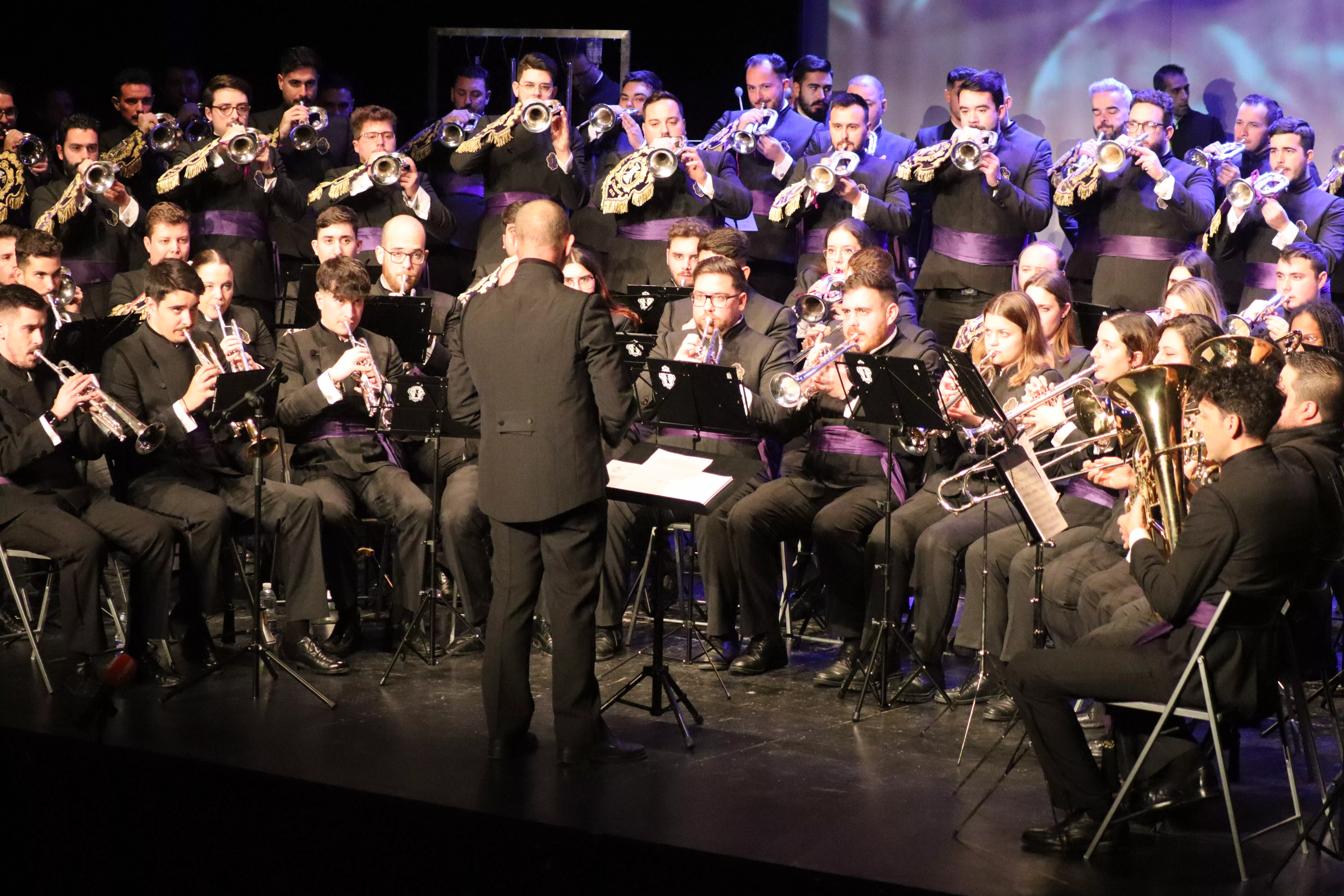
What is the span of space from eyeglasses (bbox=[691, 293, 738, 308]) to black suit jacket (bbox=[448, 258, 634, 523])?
205 centimetres

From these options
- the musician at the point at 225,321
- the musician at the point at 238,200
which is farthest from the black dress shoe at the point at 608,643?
the musician at the point at 238,200

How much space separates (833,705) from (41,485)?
3.49 meters

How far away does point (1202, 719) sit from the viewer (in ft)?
14.0

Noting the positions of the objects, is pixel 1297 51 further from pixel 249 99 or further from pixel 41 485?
pixel 41 485

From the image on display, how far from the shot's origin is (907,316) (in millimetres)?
7789

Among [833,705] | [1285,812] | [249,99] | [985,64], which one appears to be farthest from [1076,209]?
[249,99]

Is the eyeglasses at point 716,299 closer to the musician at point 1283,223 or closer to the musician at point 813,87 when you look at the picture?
the musician at point 813,87

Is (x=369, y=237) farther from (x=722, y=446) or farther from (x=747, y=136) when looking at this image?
(x=722, y=446)

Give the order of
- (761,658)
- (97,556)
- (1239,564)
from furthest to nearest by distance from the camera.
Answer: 1. (761,658)
2. (97,556)
3. (1239,564)

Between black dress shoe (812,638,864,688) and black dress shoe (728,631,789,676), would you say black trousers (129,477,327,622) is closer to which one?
black dress shoe (728,631,789,676)

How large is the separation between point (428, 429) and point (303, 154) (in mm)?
3705

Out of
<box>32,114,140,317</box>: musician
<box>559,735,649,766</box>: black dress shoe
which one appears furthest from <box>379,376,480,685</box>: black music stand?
<box>32,114,140,317</box>: musician

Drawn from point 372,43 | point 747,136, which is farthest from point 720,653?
point 372,43

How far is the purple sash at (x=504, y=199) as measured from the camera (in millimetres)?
8992
